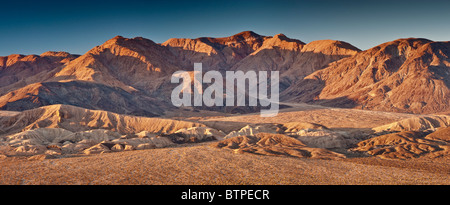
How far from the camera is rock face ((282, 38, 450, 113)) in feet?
309

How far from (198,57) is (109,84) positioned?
84752mm

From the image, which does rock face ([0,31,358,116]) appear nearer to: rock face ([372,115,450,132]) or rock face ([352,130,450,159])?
rock face ([372,115,450,132])

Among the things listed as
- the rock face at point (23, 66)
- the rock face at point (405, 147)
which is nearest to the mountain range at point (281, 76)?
the rock face at point (23, 66)

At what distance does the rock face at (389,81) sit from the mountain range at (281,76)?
0.25 meters

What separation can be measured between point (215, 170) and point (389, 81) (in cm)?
9931

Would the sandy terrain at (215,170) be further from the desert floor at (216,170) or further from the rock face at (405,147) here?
the rock face at (405,147)

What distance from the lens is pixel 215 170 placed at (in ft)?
83.6

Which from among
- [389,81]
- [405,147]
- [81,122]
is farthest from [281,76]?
[405,147]

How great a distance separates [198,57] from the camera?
655 ft

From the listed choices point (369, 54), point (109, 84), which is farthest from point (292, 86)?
point (109, 84)

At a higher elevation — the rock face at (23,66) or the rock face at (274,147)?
the rock face at (23,66)

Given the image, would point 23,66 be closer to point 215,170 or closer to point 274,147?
point 274,147

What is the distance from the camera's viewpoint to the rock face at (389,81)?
309 feet
